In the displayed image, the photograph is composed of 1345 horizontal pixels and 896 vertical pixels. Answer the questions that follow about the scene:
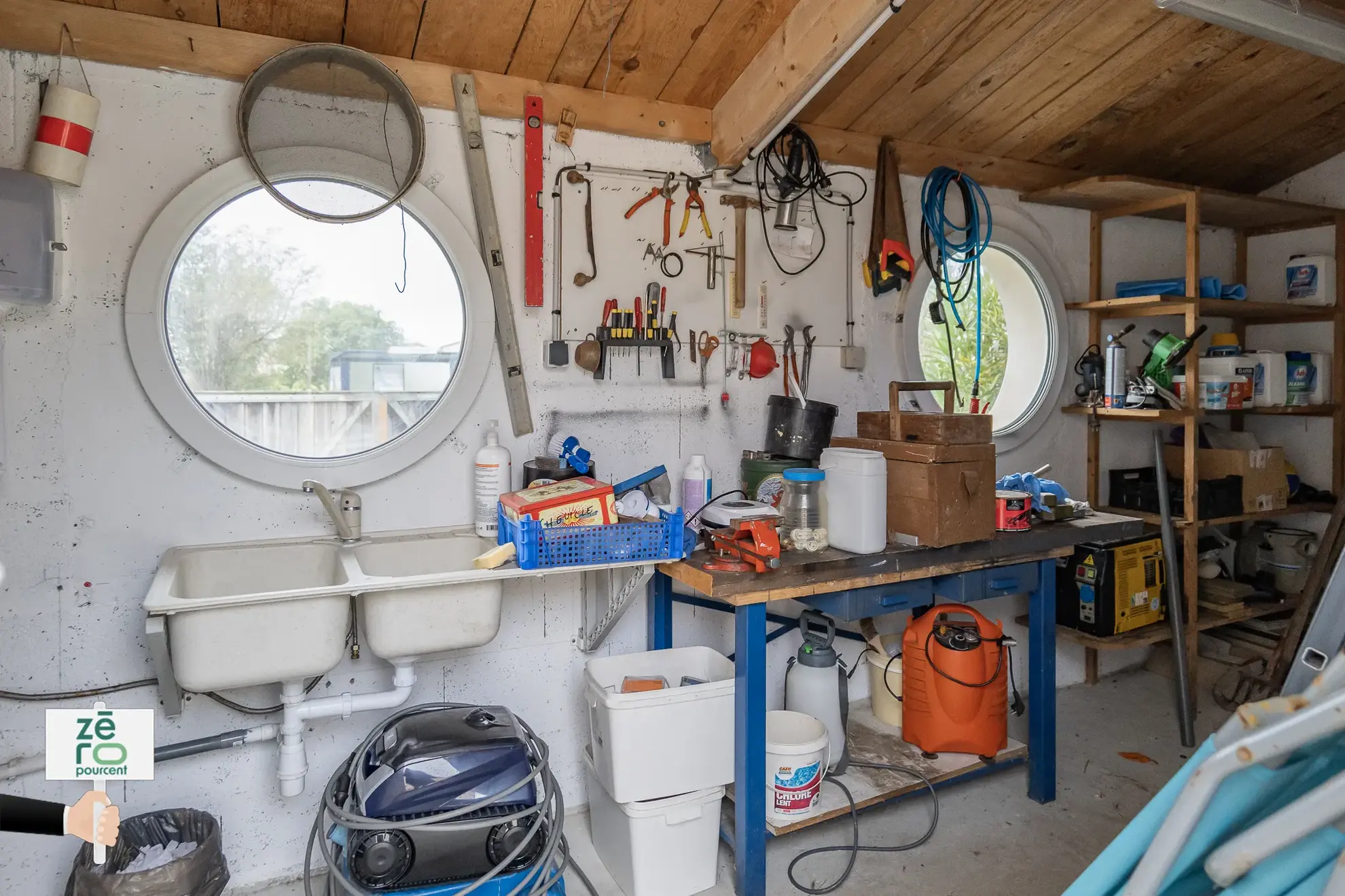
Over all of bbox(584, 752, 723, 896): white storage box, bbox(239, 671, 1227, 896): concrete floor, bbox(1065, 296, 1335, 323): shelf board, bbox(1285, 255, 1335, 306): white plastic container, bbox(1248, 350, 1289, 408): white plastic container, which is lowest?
bbox(239, 671, 1227, 896): concrete floor

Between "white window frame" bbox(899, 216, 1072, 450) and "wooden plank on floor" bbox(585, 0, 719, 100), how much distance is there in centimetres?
135

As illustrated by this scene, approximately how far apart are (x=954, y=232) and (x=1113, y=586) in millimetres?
1566

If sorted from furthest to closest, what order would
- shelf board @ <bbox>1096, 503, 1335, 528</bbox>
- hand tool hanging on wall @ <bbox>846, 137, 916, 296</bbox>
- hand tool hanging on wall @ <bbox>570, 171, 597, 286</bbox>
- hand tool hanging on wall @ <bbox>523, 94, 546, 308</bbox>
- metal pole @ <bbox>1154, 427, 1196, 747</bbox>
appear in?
shelf board @ <bbox>1096, 503, 1335, 528</bbox> → metal pole @ <bbox>1154, 427, 1196, 747</bbox> → hand tool hanging on wall @ <bbox>846, 137, 916, 296</bbox> → hand tool hanging on wall @ <bbox>570, 171, 597, 286</bbox> → hand tool hanging on wall @ <bbox>523, 94, 546, 308</bbox>

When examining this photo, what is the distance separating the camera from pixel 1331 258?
3838 millimetres

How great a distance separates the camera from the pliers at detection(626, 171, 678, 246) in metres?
2.73

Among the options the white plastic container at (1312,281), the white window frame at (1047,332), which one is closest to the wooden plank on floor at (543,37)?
the white window frame at (1047,332)

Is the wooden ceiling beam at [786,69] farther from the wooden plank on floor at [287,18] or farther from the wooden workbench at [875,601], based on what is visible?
the wooden workbench at [875,601]

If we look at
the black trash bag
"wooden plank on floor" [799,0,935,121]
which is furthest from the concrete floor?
"wooden plank on floor" [799,0,935,121]

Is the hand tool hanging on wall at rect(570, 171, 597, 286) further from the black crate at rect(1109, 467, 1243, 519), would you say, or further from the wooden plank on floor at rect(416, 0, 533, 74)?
the black crate at rect(1109, 467, 1243, 519)

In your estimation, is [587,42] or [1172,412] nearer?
[587,42]

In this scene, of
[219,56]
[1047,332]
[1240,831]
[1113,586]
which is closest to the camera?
[1240,831]

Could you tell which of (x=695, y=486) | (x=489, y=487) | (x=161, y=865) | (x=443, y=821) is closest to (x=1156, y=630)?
(x=695, y=486)

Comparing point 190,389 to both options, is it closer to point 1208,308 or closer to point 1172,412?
point 1172,412

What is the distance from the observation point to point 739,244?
2889 mm
